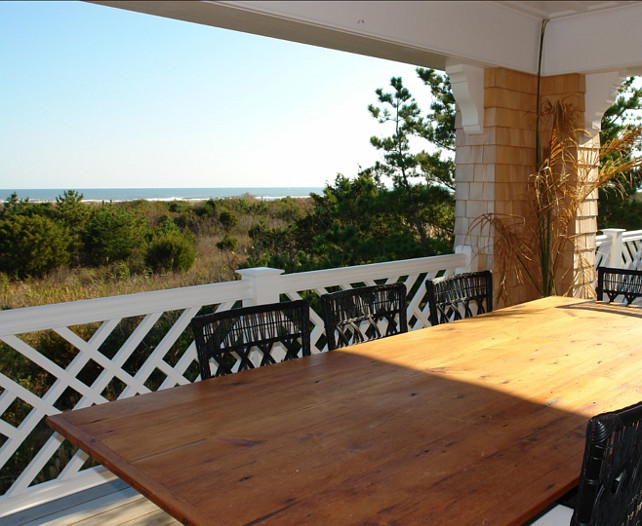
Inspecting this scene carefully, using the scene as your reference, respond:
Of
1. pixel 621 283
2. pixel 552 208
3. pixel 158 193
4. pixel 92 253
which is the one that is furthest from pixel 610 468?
pixel 158 193

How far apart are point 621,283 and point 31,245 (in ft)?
38.3

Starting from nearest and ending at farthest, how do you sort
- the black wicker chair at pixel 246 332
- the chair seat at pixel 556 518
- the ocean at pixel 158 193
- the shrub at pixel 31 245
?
1. the chair seat at pixel 556 518
2. the black wicker chair at pixel 246 332
3. the shrub at pixel 31 245
4. the ocean at pixel 158 193

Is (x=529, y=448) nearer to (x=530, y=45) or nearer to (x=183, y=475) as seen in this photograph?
(x=183, y=475)

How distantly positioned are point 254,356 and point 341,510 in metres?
2.19

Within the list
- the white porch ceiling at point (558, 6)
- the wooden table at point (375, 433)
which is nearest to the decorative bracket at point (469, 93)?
the white porch ceiling at point (558, 6)

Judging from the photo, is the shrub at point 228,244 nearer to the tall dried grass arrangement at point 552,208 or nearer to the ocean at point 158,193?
the ocean at point 158,193

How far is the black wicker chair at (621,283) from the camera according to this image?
130 inches

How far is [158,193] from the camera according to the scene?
22.0 meters

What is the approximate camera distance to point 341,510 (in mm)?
1167

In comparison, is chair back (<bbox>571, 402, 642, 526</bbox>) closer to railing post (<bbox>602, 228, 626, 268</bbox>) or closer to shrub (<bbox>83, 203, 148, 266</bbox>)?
railing post (<bbox>602, 228, 626, 268</bbox>)

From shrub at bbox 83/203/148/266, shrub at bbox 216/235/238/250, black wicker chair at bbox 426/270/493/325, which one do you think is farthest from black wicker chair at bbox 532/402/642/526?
shrub at bbox 216/235/238/250

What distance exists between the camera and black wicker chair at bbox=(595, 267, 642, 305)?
331 cm

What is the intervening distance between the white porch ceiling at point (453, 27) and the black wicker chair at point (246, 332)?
1.53 metres

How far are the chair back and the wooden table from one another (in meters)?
0.09
